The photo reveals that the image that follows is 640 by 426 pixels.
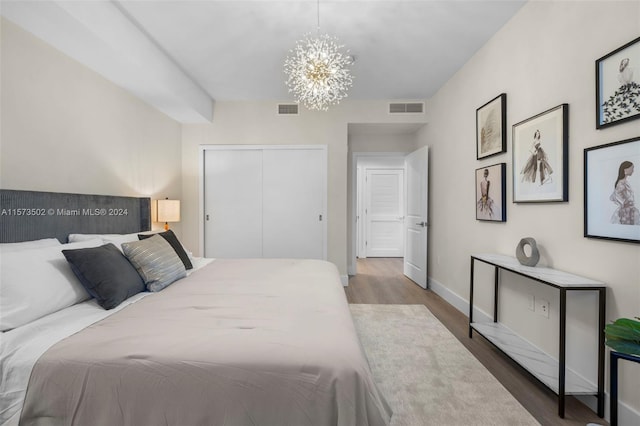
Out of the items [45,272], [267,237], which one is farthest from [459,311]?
[45,272]

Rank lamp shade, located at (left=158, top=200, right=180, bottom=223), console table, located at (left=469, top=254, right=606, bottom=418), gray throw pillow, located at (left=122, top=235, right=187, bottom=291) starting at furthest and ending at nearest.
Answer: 1. lamp shade, located at (left=158, top=200, right=180, bottom=223)
2. gray throw pillow, located at (left=122, top=235, right=187, bottom=291)
3. console table, located at (left=469, top=254, right=606, bottom=418)

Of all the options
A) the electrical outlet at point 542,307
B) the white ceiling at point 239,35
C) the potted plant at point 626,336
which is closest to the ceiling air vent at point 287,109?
the white ceiling at point 239,35

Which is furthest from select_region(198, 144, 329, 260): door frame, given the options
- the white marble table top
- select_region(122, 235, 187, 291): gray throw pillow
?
the white marble table top

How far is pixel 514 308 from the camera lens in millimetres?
2408

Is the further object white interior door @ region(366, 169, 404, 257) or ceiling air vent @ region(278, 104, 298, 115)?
white interior door @ region(366, 169, 404, 257)

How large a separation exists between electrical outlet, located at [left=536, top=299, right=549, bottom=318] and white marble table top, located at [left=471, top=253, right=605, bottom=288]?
0.28 meters

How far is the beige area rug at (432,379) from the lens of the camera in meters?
1.62

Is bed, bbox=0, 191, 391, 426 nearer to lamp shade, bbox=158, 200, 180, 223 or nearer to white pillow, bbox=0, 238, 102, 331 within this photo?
white pillow, bbox=0, 238, 102, 331

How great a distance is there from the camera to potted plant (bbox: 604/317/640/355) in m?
1.05

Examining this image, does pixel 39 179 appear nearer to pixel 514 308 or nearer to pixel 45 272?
pixel 45 272

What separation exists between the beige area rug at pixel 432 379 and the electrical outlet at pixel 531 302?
23.0 inches

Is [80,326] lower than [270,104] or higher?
lower

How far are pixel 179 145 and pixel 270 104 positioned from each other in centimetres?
154

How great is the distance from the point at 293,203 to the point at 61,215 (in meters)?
2.78
